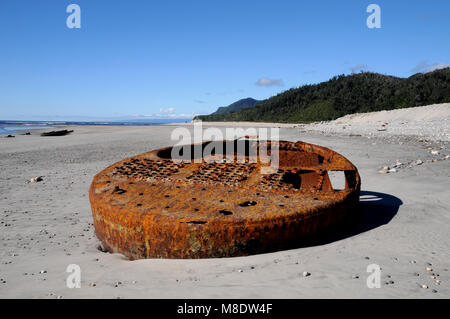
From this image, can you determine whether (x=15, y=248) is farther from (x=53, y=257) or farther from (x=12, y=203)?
(x=12, y=203)

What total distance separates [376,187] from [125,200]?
4319 millimetres

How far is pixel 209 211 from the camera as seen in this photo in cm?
255

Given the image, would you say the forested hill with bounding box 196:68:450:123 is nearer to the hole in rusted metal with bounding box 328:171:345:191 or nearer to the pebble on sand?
the hole in rusted metal with bounding box 328:171:345:191

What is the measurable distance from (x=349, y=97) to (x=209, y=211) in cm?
3574

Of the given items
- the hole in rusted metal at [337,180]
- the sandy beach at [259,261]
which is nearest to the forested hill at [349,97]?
the hole in rusted metal at [337,180]

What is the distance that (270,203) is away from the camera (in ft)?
8.86

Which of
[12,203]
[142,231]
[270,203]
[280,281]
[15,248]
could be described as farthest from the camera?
[12,203]

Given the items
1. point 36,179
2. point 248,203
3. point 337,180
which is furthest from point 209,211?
point 36,179

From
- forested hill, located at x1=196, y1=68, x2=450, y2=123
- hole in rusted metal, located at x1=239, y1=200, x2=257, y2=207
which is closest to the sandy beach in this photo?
hole in rusted metal, located at x1=239, y1=200, x2=257, y2=207

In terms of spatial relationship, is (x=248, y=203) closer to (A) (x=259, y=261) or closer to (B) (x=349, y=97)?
(A) (x=259, y=261)

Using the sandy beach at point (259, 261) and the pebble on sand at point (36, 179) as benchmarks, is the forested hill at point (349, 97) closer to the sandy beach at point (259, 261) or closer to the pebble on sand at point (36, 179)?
the sandy beach at point (259, 261)

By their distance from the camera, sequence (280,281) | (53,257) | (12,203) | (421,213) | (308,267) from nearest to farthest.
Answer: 1. (280,281)
2. (308,267)
3. (53,257)
4. (421,213)
5. (12,203)

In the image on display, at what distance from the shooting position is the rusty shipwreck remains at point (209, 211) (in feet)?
7.95
